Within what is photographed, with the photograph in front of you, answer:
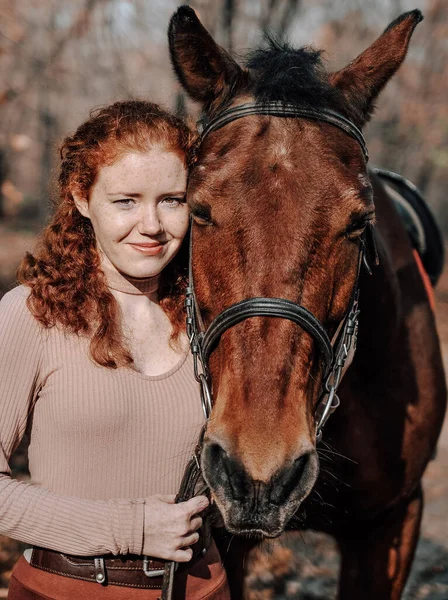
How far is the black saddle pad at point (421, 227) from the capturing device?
4.01 m

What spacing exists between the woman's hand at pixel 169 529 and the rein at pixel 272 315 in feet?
0.19

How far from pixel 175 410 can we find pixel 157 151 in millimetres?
876

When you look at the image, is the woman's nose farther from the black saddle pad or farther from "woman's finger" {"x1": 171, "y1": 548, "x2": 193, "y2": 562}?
the black saddle pad

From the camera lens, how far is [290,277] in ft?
6.39

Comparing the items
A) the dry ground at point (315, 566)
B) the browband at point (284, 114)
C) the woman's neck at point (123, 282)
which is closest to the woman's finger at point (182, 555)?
the woman's neck at point (123, 282)

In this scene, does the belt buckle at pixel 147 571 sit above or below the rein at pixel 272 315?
below

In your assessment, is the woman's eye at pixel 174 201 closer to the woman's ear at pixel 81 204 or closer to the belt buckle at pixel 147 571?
the woman's ear at pixel 81 204

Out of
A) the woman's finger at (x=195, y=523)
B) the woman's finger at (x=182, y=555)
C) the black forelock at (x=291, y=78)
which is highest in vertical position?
the black forelock at (x=291, y=78)

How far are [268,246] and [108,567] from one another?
1087 mm

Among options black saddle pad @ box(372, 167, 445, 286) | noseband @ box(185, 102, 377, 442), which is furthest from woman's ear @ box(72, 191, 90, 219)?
black saddle pad @ box(372, 167, 445, 286)

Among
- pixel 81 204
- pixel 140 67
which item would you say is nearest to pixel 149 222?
pixel 81 204

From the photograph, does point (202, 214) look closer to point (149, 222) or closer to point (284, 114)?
point (149, 222)

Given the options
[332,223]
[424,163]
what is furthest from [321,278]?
[424,163]

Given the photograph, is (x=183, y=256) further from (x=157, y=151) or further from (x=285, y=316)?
(x=285, y=316)
